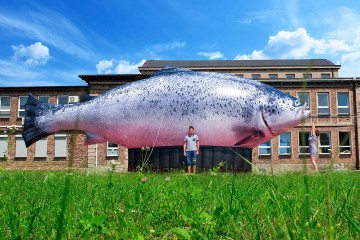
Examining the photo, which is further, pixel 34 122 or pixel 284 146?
pixel 284 146

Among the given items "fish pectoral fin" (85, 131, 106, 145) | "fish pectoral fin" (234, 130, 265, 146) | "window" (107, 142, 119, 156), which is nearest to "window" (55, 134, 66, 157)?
"window" (107, 142, 119, 156)

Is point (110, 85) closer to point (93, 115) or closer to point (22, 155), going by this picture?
point (22, 155)

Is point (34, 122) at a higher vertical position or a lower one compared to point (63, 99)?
lower

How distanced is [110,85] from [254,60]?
29.2 metres

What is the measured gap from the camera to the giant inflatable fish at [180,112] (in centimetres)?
872

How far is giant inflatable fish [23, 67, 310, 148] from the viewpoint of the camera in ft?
28.6

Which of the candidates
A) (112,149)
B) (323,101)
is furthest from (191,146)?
(323,101)

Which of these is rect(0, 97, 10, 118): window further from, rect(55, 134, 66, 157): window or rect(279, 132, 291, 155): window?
rect(279, 132, 291, 155): window

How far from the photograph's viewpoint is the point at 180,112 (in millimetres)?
8805

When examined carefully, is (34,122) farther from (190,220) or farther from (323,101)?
(323,101)

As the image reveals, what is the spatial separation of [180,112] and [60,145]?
78.3 feet

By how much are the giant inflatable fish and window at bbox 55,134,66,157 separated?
22.0m

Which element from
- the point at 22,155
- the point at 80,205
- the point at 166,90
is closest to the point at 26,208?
the point at 80,205

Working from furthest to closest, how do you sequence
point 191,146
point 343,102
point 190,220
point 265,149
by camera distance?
point 343,102 < point 265,149 < point 191,146 < point 190,220
